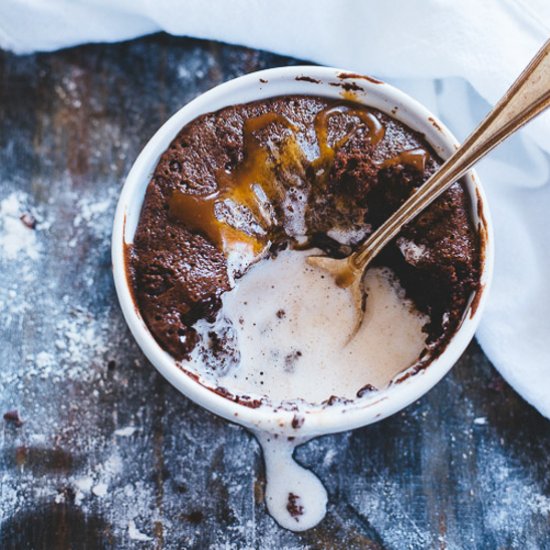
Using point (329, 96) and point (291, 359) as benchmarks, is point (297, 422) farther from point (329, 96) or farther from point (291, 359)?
point (329, 96)

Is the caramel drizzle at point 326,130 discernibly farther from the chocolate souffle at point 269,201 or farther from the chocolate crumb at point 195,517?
the chocolate crumb at point 195,517

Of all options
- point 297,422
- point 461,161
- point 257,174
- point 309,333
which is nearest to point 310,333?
point 309,333

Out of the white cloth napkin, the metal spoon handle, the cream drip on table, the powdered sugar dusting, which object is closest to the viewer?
the metal spoon handle

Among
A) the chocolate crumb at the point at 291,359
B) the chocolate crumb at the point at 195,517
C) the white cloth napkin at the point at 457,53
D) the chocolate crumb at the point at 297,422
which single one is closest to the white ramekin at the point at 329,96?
the chocolate crumb at the point at 297,422

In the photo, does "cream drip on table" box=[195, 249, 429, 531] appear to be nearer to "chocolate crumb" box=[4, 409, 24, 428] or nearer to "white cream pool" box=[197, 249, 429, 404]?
"white cream pool" box=[197, 249, 429, 404]

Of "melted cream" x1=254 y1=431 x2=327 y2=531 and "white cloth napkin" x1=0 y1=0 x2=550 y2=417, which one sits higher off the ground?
"white cloth napkin" x1=0 y1=0 x2=550 y2=417

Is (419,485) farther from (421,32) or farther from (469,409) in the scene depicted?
(421,32)

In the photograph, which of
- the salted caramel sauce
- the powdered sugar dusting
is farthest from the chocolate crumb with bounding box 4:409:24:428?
the salted caramel sauce

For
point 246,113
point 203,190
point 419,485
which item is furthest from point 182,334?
point 419,485

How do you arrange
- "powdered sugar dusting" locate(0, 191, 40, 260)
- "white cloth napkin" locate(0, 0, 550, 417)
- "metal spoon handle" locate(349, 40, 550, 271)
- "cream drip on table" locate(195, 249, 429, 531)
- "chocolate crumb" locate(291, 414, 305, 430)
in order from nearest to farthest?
"metal spoon handle" locate(349, 40, 550, 271), "chocolate crumb" locate(291, 414, 305, 430), "cream drip on table" locate(195, 249, 429, 531), "white cloth napkin" locate(0, 0, 550, 417), "powdered sugar dusting" locate(0, 191, 40, 260)
